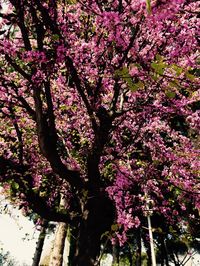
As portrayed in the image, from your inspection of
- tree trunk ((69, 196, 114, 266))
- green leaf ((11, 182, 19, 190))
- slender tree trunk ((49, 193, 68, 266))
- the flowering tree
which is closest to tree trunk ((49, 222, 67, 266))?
slender tree trunk ((49, 193, 68, 266))

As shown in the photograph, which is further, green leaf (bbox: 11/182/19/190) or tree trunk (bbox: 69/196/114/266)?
green leaf (bbox: 11/182/19/190)

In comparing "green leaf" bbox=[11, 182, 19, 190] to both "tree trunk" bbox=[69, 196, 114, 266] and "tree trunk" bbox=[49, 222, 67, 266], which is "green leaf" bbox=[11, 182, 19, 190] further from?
"tree trunk" bbox=[49, 222, 67, 266]

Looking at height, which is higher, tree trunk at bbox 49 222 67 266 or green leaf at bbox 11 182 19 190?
tree trunk at bbox 49 222 67 266

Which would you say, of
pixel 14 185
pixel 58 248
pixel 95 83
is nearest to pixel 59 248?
pixel 58 248

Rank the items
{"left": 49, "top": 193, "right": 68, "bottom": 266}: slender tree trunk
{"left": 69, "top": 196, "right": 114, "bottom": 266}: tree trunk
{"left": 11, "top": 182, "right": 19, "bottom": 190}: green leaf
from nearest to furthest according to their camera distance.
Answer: {"left": 69, "top": 196, "right": 114, "bottom": 266}: tree trunk, {"left": 11, "top": 182, "right": 19, "bottom": 190}: green leaf, {"left": 49, "top": 193, "right": 68, "bottom": 266}: slender tree trunk

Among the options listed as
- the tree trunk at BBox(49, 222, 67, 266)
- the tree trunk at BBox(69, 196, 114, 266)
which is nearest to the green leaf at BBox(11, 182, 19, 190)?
the tree trunk at BBox(69, 196, 114, 266)

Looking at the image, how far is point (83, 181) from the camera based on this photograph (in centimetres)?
696

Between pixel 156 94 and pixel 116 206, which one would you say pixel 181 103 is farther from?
pixel 116 206

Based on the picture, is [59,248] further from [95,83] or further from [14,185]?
[95,83]

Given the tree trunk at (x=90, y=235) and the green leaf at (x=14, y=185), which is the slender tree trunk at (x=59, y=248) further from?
the tree trunk at (x=90, y=235)

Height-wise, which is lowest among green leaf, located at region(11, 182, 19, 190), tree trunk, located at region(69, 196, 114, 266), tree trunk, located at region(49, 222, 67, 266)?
tree trunk, located at region(69, 196, 114, 266)

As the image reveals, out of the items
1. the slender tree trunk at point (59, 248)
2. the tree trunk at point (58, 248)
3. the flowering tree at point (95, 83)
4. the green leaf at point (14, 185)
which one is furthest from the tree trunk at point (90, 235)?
the tree trunk at point (58, 248)

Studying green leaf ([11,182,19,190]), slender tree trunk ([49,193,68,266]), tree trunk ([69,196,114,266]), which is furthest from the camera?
slender tree trunk ([49,193,68,266])

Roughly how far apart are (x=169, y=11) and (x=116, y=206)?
538 cm
